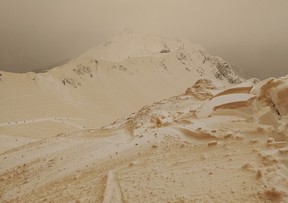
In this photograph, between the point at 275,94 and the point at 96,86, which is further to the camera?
the point at 96,86

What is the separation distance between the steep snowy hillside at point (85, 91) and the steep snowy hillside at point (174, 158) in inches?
216

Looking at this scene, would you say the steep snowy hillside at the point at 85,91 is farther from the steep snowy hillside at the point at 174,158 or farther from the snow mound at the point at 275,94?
the steep snowy hillside at the point at 174,158

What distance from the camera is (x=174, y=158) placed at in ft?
22.6

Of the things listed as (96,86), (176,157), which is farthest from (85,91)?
(176,157)

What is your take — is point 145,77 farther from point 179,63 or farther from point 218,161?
A: point 218,161

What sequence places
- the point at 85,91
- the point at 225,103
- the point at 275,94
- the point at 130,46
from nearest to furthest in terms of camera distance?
the point at 275,94
the point at 225,103
the point at 85,91
the point at 130,46

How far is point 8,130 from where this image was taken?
19.7m

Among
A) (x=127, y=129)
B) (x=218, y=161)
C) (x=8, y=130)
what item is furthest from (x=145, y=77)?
(x=218, y=161)

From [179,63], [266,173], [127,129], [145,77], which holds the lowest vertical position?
[266,173]

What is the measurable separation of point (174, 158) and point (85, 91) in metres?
30.4

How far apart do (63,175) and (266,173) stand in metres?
3.92

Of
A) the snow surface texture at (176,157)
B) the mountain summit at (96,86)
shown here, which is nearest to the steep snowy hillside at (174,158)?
the snow surface texture at (176,157)

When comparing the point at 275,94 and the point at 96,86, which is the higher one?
the point at 96,86

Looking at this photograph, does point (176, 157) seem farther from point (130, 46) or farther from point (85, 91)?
point (130, 46)
